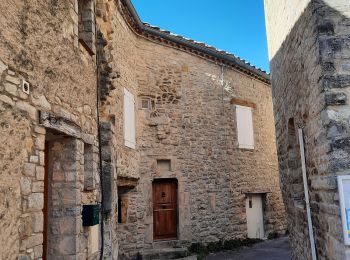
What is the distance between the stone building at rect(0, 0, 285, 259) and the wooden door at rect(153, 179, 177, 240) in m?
0.03

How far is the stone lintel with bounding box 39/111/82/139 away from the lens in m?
3.38

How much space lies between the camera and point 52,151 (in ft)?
13.0

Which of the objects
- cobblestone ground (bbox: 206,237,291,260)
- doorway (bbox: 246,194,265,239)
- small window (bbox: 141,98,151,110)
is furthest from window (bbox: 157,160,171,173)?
doorway (bbox: 246,194,265,239)

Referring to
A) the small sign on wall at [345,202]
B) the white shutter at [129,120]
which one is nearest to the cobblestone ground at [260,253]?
the white shutter at [129,120]

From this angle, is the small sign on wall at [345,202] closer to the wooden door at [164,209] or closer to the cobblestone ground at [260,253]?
the cobblestone ground at [260,253]

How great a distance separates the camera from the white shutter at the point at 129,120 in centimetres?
829

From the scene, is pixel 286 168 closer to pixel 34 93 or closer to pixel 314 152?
pixel 314 152

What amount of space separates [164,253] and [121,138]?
10.00ft

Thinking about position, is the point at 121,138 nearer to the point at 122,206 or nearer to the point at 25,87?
the point at 122,206

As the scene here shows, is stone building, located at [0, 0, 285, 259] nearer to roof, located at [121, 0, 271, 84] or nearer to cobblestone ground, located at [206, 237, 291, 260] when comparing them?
roof, located at [121, 0, 271, 84]

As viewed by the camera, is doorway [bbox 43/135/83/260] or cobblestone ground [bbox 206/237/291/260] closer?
doorway [bbox 43/135/83/260]

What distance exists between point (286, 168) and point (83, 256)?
3.63m

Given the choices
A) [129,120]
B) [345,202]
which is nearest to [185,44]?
[129,120]

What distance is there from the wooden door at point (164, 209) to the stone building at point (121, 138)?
0.03 metres
